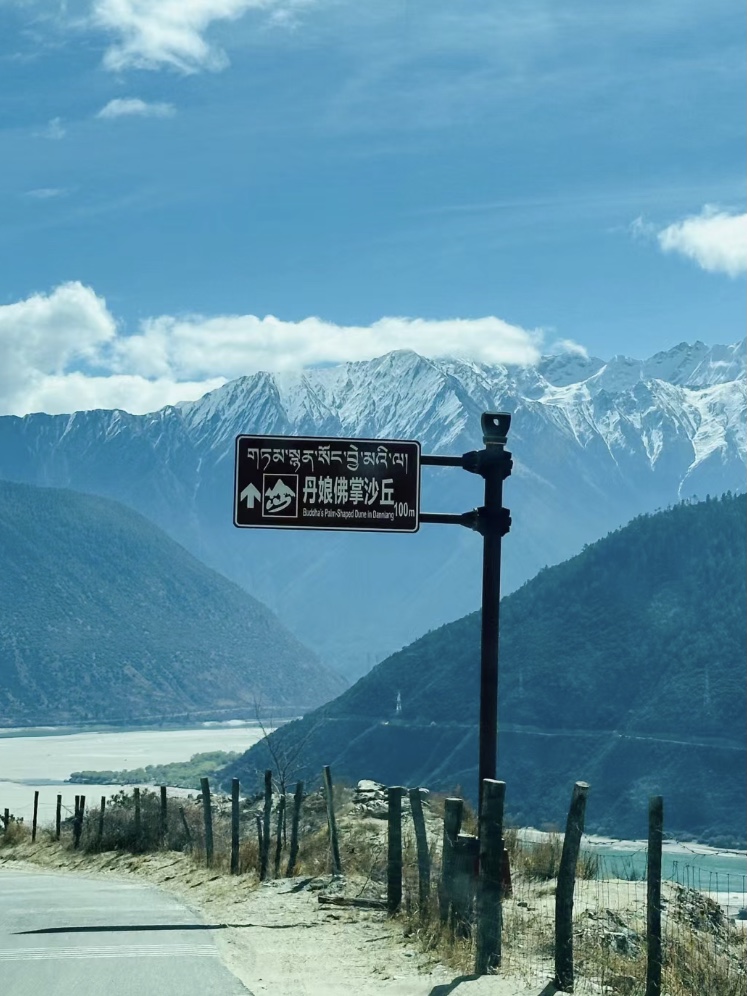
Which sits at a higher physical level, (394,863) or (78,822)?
(394,863)

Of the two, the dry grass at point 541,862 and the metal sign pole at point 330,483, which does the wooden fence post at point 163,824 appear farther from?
the metal sign pole at point 330,483

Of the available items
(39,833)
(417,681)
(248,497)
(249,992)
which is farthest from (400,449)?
(417,681)

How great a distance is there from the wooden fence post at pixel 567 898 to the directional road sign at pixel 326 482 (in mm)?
5705

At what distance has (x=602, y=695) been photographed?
5837 inches

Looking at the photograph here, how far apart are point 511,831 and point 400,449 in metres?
6.57

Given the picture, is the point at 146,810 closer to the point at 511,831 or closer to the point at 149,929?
the point at 511,831

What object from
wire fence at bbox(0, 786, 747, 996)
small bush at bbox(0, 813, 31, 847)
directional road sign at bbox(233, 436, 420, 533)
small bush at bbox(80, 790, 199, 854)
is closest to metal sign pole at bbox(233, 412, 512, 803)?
directional road sign at bbox(233, 436, 420, 533)

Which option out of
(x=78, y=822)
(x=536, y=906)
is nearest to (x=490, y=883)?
(x=536, y=906)

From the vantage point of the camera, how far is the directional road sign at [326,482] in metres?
16.6

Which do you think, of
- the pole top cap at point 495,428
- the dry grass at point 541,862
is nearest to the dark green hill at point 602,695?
the dry grass at point 541,862

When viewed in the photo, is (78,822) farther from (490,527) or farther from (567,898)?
(567,898)

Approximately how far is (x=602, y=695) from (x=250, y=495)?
135791mm

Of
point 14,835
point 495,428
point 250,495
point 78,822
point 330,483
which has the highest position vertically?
point 495,428

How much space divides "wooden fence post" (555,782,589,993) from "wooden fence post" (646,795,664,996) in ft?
1.98
